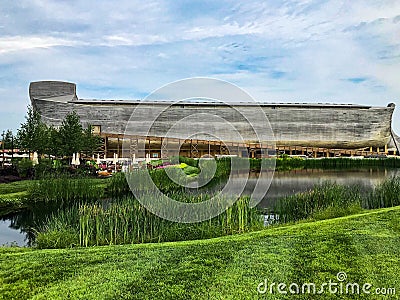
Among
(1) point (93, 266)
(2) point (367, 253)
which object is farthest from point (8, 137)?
(2) point (367, 253)

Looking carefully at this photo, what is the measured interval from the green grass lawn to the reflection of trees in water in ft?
9.16

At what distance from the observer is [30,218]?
26.6ft

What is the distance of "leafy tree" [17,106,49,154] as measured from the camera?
14969 millimetres

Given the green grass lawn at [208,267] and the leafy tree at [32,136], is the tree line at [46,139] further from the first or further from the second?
the green grass lawn at [208,267]

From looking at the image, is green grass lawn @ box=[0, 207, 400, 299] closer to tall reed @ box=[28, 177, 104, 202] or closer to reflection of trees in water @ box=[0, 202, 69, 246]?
reflection of trees in water @ box=[0, 202, 69, 246]

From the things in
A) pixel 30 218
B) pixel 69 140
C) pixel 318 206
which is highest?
pixel 69 140

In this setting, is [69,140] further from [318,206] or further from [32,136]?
[318,206]

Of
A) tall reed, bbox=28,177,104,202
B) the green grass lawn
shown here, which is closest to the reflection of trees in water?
tall reed, bbox=28,177,104,202

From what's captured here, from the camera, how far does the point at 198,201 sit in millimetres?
7340

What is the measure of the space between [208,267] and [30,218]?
5.53m

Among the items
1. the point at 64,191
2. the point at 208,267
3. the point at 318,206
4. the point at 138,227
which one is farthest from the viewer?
the point at 64,191

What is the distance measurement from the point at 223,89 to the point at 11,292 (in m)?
5.99

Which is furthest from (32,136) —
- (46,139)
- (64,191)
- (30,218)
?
(30,218)

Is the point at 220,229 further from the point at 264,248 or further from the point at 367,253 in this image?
the point at 367,253
